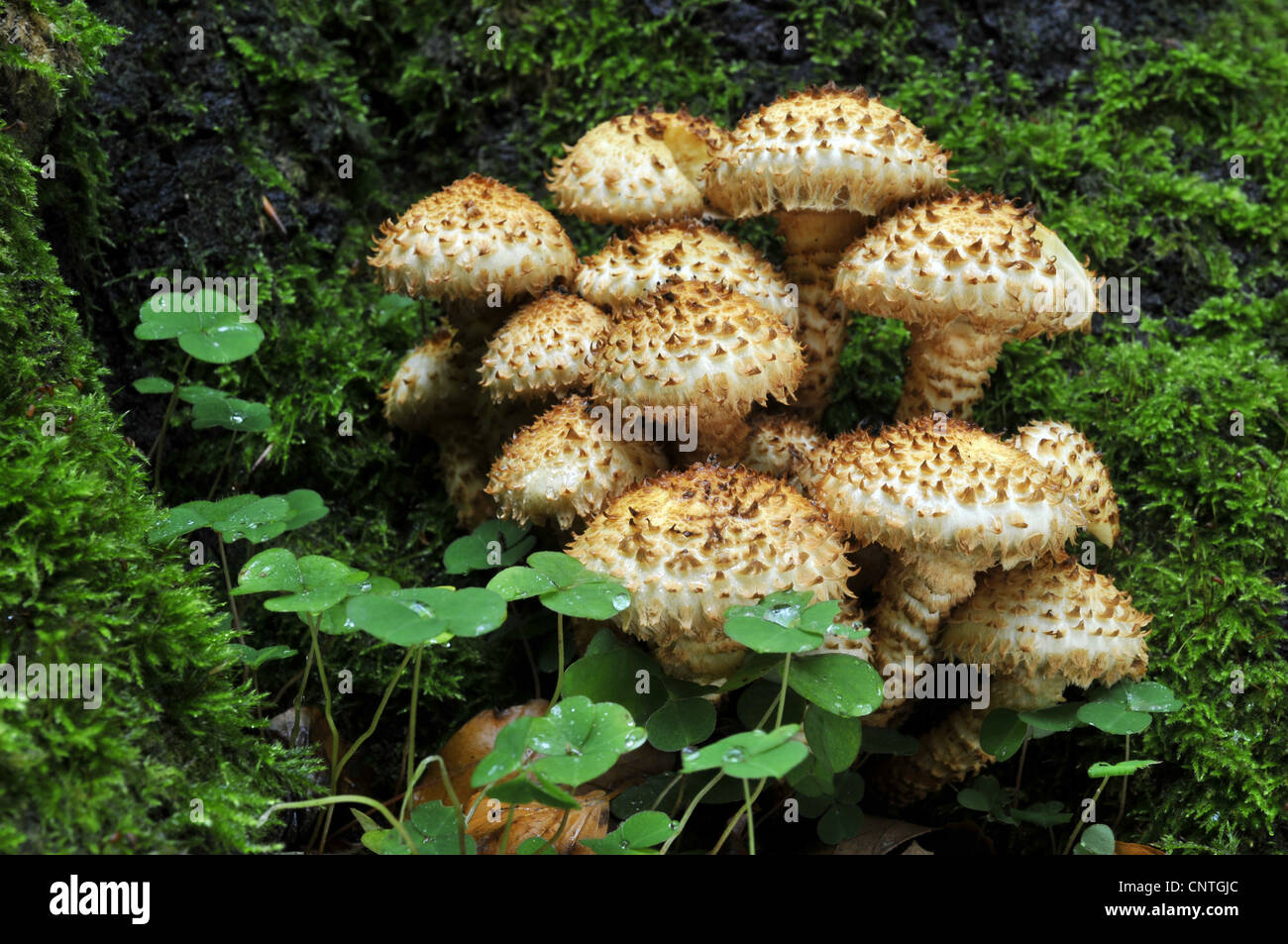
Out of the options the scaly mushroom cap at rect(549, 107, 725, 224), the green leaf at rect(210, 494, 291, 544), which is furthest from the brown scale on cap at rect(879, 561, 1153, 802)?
the green leaf at rect(210, 494, 291, 544)

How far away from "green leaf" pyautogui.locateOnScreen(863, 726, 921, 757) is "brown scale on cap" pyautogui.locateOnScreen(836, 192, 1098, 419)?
1.37 metres

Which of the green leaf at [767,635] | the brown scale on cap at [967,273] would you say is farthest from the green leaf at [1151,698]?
the green leaf at [767,635]

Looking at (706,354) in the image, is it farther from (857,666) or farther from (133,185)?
(133,185)

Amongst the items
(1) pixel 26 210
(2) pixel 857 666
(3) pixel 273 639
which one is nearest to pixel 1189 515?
(2) pixel 857 666

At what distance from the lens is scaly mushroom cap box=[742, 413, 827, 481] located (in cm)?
354

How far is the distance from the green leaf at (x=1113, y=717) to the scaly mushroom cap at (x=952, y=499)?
1.84 feet

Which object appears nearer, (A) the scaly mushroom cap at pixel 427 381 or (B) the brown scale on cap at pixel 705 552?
(B) the brown scale on cap at pixel 705 552

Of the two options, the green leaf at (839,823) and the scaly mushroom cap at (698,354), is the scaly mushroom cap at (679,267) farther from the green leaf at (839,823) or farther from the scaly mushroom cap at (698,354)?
the green leaf at (839,823)

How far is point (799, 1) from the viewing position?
4875mm

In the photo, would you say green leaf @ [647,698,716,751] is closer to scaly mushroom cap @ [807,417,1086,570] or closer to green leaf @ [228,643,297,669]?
scaly mushroom cap @ [807,417,1086,570]

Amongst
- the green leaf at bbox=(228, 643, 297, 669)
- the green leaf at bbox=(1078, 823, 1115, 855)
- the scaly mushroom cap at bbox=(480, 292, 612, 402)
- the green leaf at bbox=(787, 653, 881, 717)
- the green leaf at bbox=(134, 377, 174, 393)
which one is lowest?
the green leaf at bbox=(1078, 823, 1115, 855)

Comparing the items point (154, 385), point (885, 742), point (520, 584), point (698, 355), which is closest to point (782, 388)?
point (698, 355)

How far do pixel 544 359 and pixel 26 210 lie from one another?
5.72 feet

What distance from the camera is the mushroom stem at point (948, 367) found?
3.46 m
